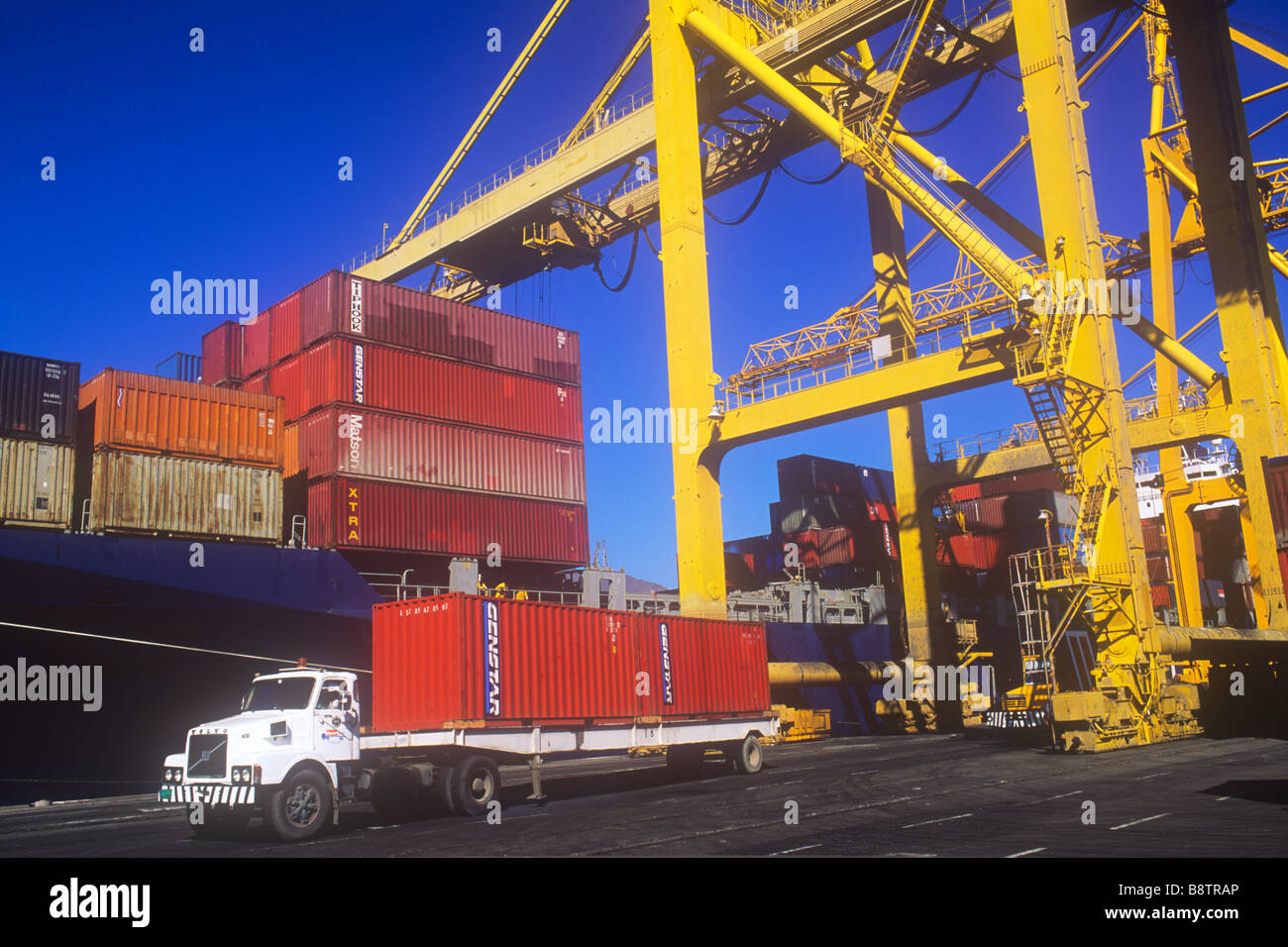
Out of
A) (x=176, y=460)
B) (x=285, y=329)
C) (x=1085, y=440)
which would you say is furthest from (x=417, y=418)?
(x=1085, y=440)

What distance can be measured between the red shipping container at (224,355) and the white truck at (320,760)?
19.4 meters

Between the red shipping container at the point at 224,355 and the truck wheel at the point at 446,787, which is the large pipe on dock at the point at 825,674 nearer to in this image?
the truck wheel at the point at 446,787

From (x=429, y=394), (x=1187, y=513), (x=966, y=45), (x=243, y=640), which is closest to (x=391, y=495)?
(x=429, y=394)

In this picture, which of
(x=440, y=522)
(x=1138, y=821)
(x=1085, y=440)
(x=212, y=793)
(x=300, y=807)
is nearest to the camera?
(x=1138, y=821)

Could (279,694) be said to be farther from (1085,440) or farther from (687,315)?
Result: (1085,440)

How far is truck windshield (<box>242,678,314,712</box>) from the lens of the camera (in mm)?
14672

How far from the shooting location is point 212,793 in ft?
44.5

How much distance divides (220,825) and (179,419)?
41.3 feet

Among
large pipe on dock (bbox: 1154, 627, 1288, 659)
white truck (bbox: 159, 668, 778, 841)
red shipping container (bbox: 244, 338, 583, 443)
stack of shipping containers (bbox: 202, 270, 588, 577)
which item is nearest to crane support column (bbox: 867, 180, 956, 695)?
large pipe on dock (bbox: 1154, 627, 1288, 659)

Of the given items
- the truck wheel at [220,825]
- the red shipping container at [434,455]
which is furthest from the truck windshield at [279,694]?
the red shipping container at [434,455]

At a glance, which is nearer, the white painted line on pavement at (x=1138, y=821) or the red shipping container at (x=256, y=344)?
the white painted line on pavement at (x=1138, y=821)

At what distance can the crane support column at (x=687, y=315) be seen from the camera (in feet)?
98.6

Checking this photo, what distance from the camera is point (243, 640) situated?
2341cm

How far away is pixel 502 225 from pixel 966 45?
1869 cm
